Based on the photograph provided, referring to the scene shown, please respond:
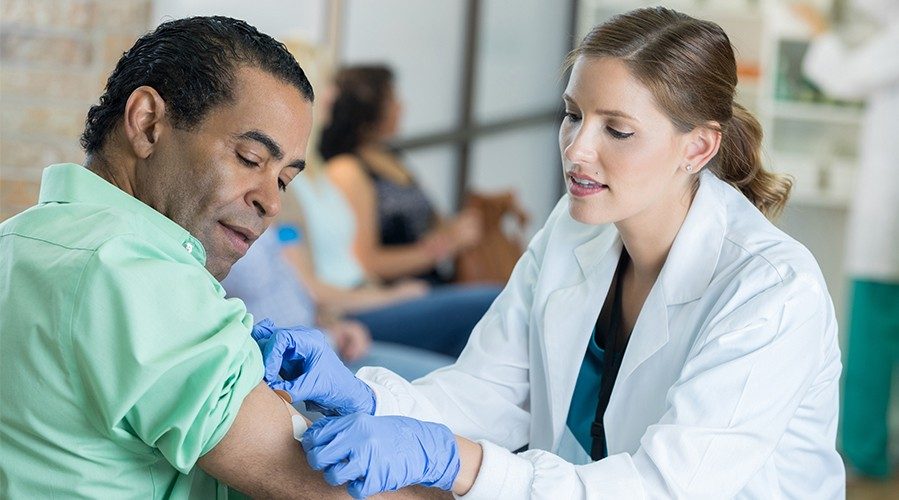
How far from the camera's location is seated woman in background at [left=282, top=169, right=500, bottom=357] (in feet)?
11.2

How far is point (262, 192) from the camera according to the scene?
126cm

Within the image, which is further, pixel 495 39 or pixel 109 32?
pixel 495 39

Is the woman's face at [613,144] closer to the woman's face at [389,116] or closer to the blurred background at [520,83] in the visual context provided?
the blurred background at [520,83]

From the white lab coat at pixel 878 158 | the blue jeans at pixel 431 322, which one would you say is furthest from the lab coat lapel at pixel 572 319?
the white lab coat at pixel 878 158

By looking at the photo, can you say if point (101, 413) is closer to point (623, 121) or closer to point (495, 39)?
point (623, 121)

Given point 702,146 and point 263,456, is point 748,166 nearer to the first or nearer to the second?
point 702,146

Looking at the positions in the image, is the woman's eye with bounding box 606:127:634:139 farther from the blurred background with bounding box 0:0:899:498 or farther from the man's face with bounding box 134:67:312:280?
the blurred background with bounding box 0:0:899:498

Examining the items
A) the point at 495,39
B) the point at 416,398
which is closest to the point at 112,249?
the point at 416,398

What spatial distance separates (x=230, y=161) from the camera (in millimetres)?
1235

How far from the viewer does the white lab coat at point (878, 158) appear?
406cm

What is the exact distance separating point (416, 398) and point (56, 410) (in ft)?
1.97

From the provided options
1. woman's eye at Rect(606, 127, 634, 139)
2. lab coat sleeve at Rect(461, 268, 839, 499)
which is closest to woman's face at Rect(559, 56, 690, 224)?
woman's eye at Rect(606, 127, 634, 139)

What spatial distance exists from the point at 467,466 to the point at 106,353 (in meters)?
0.43

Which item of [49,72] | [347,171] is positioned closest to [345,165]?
[347,171]
